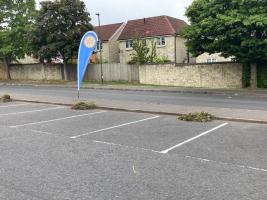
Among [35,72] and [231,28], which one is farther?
[35,72]

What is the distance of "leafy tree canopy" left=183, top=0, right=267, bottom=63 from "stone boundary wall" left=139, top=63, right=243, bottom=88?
8.41ft

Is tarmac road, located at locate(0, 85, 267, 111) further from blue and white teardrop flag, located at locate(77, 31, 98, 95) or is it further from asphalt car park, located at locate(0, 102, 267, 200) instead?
asphalt car park, located at locate(0, 102, 267, 200)

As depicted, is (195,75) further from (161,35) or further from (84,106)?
(84,106)

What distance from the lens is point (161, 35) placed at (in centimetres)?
4922

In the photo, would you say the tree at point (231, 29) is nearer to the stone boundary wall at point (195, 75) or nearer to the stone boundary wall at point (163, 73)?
the stone boundary wall at point (195, 75)

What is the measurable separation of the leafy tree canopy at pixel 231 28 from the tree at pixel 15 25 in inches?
862

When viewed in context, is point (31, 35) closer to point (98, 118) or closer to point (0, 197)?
point (98, 118)

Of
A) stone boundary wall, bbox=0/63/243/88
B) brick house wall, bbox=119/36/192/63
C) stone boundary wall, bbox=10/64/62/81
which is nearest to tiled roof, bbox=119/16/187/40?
brick house wall, bbox=119/36/192/63

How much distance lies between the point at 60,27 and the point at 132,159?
113 feet

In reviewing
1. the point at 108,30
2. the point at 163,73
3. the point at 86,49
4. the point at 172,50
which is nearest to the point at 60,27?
the point at 163,73

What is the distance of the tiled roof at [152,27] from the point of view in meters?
49.4

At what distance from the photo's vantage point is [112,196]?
5.99 meters

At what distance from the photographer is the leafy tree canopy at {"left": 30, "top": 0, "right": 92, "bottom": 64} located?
40.4 metres

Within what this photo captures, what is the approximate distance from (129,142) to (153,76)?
27.3 meters
